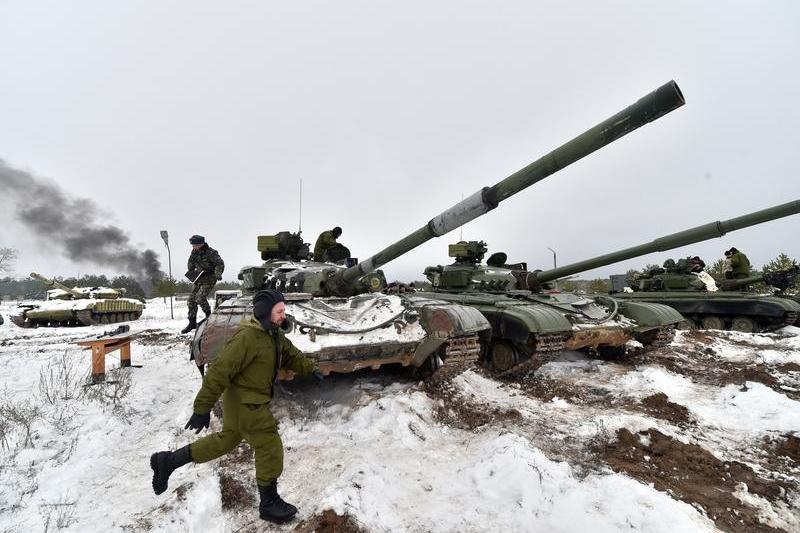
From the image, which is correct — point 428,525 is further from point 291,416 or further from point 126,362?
point 126,362

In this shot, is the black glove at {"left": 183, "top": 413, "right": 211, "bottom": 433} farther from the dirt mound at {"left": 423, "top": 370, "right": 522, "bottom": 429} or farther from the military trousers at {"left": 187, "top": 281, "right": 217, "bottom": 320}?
the military trousers at {"left": 187, "top": 281, "right": 217, "bottom": 320}

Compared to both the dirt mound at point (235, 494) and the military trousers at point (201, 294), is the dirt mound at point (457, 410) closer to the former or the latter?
the dirt mound at point (235, 494)

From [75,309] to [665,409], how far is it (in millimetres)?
20805

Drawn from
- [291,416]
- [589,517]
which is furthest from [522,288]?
[589,517]

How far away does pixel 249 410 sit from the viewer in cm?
309

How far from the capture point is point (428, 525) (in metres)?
2.95

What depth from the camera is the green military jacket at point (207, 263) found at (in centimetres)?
880

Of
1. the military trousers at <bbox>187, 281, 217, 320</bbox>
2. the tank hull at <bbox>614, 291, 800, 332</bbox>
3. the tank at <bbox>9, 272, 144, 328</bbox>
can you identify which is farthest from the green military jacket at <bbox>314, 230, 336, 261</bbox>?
the tank at <bbox>9, 272, 144, 328</bbox>

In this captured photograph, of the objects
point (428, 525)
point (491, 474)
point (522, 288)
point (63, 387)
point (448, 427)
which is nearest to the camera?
point (428, 525)

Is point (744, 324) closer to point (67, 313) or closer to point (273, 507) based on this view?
point (273, 507)

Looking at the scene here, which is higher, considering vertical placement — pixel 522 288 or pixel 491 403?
pixel 522 288

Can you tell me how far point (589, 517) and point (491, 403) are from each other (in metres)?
3.07

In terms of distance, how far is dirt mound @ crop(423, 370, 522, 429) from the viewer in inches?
195

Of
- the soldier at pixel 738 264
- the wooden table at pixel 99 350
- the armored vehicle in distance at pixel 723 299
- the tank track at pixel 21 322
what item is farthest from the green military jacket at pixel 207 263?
the soldier at pixel 738 264
